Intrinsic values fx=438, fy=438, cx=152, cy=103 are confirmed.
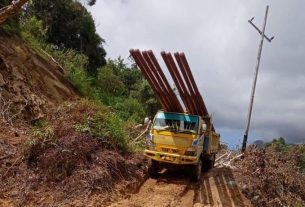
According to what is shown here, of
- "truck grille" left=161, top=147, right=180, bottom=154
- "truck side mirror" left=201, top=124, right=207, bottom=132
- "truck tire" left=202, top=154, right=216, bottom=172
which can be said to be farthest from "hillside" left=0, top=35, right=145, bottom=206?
"truck tire" left=202, top=154, right=216, bottom=172

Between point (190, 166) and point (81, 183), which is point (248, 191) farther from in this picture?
point (81, 183)

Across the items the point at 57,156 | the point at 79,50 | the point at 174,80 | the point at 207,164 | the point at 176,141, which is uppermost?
the point at 79,50

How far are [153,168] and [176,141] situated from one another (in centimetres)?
123

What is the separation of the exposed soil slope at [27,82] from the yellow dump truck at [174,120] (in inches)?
171

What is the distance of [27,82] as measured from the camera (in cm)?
1659

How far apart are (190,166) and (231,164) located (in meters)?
5.71

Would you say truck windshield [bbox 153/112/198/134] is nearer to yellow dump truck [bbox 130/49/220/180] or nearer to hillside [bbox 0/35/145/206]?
yellow dump truck [bbox 130/49/220/180]

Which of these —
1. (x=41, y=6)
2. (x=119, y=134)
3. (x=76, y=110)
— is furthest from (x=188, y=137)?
(x=41, y=6)

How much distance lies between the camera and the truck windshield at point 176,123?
44.7 ft

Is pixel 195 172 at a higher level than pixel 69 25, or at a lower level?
lower

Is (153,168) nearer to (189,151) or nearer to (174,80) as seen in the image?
(189,151)

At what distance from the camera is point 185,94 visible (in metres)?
13.9

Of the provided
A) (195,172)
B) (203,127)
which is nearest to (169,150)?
(195,172)

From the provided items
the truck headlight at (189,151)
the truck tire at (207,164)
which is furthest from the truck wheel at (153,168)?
the truck tire at (207,164)
